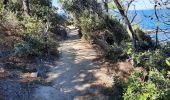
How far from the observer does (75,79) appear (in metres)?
14.9

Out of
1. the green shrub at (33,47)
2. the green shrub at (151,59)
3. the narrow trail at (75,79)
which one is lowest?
the narrow trail at (75,79)

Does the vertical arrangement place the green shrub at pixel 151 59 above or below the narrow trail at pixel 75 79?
above

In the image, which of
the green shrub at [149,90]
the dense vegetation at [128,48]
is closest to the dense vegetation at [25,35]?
the dense vegetation at [128,48]

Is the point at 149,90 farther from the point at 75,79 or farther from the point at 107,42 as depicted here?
the point at 107,42

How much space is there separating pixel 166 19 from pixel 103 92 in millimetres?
4396

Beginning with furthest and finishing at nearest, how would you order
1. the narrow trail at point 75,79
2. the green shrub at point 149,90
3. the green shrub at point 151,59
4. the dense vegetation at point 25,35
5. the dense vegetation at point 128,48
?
the dense vegetation at point 25,35, the green shrub at point 151,59, the narrow trail at point 75,79, the dense vegetation at point 128,48, the green shrub at point 149,90

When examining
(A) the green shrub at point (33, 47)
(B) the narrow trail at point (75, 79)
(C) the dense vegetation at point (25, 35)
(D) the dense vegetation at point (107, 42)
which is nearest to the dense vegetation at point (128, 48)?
(D) the dense vegetation at point (107, 42)

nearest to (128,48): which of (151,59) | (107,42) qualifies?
(151,59)

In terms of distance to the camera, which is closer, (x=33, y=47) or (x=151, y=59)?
(x=151, y=59)

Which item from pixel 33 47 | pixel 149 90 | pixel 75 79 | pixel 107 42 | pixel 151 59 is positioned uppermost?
pixel 33 47

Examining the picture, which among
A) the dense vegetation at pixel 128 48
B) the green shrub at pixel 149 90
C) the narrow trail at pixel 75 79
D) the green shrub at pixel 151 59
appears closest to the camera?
the green shrub at pixel 149 90

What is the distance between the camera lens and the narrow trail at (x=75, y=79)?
1326 centimetres

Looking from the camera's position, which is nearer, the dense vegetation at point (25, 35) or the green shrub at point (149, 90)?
the green shrub at point (149, 90)

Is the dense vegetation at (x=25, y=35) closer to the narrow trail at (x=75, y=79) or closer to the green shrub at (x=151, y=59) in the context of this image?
the narrow trail at (x=75, y=79)
